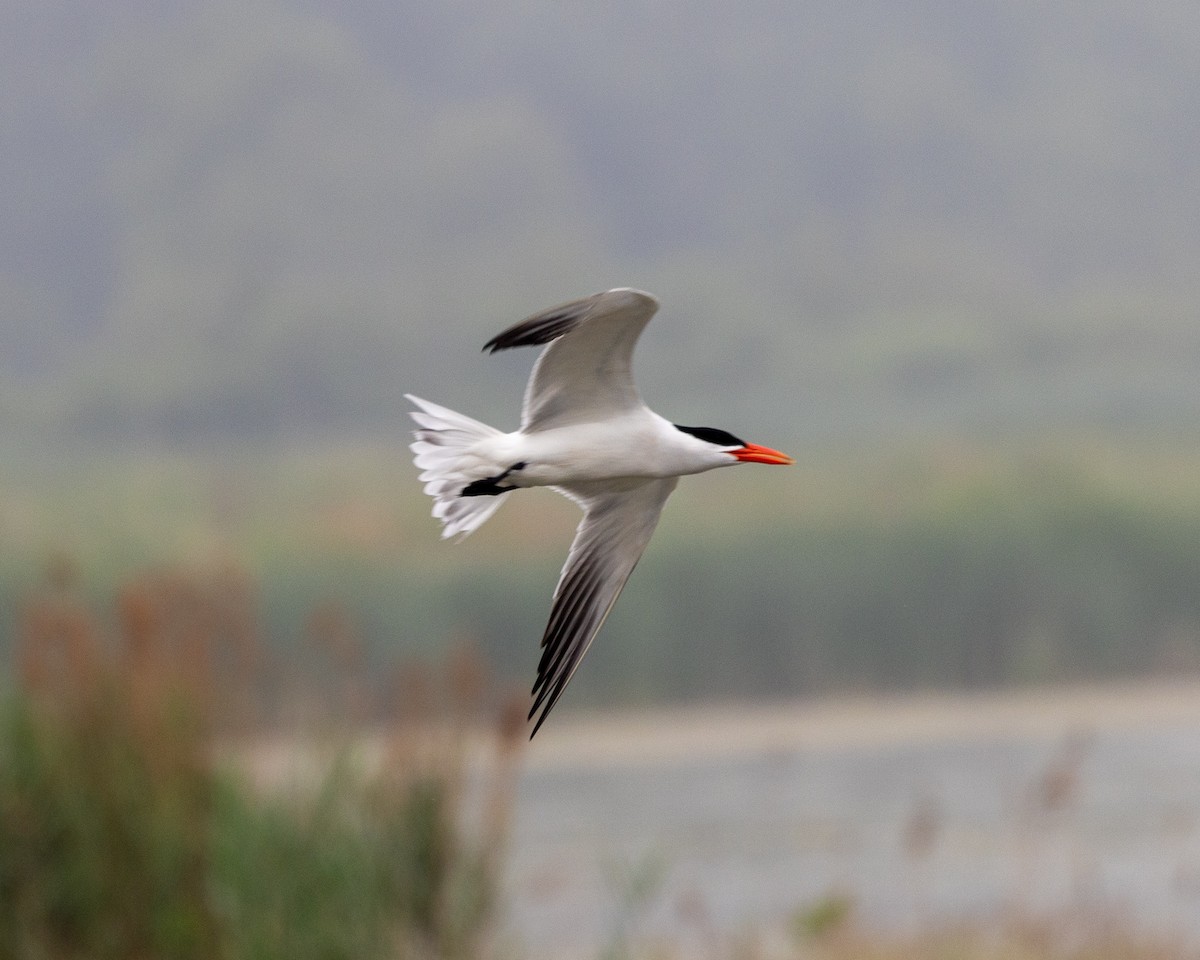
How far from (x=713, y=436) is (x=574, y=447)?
0.27 metres

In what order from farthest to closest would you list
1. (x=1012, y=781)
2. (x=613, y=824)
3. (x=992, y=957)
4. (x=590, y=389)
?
1. (x=1012, y=781)
2. (x=613, y=824)
3. (x=992, y=957)
4. (x=590, y=389)

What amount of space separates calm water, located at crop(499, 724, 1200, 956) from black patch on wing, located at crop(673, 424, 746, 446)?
4.15 metres

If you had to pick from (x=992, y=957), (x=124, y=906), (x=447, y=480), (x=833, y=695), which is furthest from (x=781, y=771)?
(x=447, y=480)

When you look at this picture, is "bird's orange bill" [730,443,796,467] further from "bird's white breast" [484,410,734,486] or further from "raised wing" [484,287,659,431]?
"raised wing" [484,287,659,431]

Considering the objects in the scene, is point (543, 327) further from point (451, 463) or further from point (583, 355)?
point (451, 463)

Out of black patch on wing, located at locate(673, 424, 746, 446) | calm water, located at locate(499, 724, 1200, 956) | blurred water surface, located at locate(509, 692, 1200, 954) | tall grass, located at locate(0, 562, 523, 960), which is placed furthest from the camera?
calm water, located at locate(499, 724, 1200, 956)

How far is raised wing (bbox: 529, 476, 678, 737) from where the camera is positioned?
2936 mm

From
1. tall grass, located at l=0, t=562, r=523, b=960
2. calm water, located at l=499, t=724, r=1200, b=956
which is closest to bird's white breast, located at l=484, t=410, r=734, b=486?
tall grass, located at l=0, t=562, r=523, b=960

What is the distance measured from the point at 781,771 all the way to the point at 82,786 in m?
18.1

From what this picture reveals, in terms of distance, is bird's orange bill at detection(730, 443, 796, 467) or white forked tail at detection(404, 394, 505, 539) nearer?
bird's orange bill at detection(730, 443, 796, 467)

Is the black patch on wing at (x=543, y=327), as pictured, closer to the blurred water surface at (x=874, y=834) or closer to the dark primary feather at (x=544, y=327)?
the dark primary feather at (x=544, y=327)

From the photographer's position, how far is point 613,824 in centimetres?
2117

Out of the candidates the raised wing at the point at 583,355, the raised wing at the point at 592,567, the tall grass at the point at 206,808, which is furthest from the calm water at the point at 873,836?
the raised wing at the point at 583,355

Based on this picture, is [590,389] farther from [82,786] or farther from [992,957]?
[992,957]
